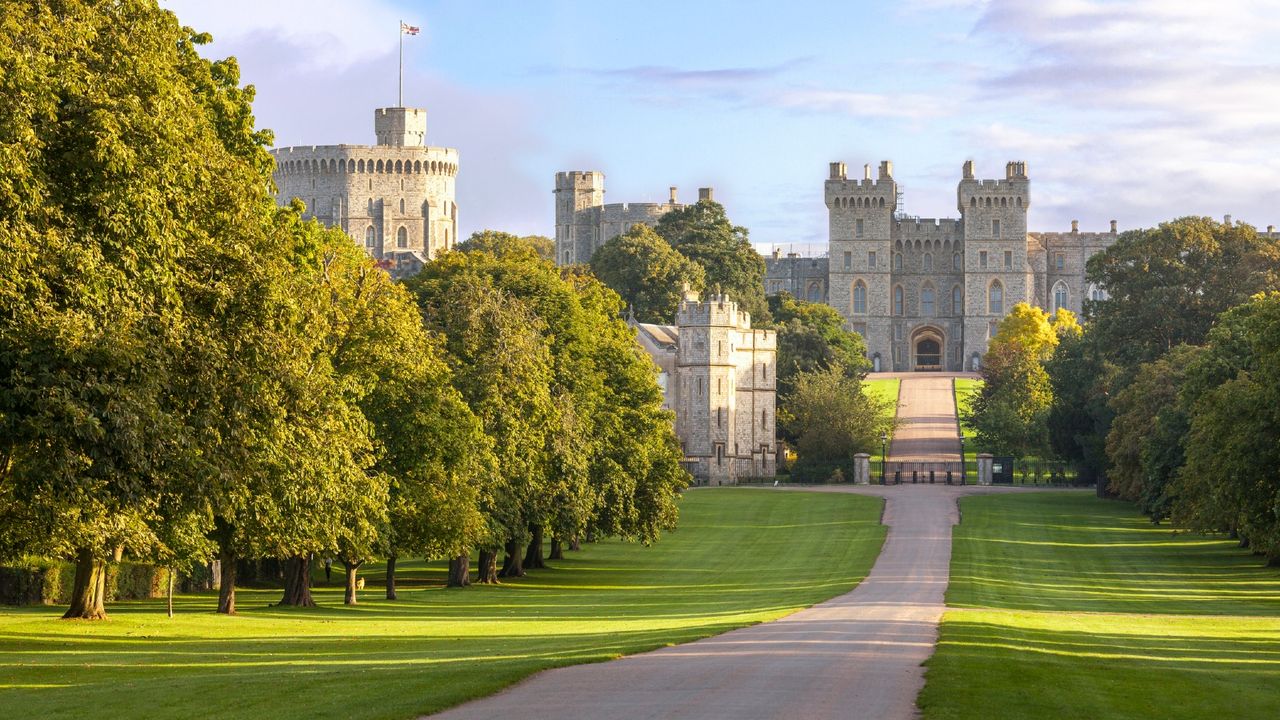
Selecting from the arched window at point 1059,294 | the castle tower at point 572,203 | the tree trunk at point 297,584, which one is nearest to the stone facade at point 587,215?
the castle tower at point 572,203

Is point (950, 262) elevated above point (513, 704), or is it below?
above

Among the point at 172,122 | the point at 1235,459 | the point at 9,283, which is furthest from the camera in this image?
the point at 1235,459

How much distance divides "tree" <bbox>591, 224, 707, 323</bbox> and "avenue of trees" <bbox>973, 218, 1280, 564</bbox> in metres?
19.1

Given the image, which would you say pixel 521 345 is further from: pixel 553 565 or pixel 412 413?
pixel 553 565

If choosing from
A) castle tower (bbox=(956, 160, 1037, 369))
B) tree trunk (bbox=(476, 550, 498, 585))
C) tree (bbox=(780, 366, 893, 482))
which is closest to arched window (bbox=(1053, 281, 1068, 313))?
castle tower (bbox=(956, 160, 1037, 369))

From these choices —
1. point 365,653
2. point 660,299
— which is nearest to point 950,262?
point 660,299

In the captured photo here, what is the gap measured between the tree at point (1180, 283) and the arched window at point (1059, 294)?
245 ft

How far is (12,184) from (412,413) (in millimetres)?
15408

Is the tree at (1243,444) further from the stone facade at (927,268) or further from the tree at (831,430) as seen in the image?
the stone facade at (927,268)

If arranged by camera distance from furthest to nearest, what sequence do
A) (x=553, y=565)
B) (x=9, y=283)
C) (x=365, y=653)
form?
(x=553, y=565)
(x=365, y=653)
(x=9, y=283)

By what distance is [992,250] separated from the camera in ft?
441

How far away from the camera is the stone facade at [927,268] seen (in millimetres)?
134000

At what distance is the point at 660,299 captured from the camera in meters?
98.3

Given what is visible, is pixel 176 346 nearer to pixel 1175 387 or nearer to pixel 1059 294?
pixel 1175 387
